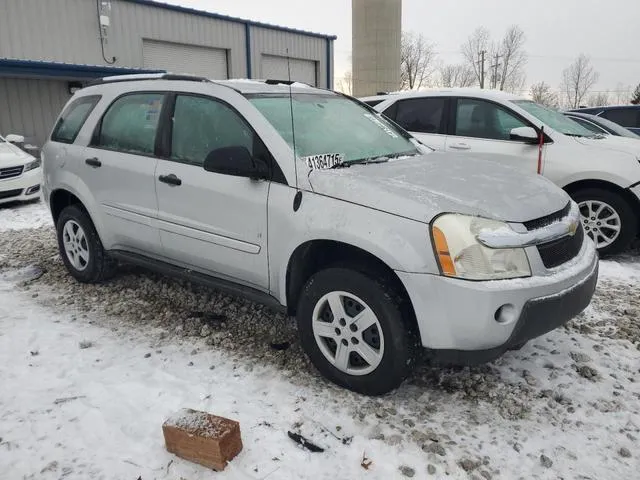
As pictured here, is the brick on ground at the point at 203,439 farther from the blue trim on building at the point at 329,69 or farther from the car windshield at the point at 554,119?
the blue trim on building at the point at 329,69

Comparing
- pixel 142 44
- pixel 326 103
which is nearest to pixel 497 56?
pixel 142 44

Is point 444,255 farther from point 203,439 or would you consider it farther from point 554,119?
point 554,119

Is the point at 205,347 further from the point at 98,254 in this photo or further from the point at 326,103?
the point at 326,103

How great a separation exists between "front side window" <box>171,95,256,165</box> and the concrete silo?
23649 mm

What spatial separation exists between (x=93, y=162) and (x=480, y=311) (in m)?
3.36

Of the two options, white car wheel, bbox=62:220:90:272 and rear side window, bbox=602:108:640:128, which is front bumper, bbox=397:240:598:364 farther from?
rear side window, bbox=602:108:640:128

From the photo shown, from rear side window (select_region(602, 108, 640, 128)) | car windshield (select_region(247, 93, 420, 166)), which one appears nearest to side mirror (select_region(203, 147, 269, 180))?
car windshield (select_region(247, 93, 420, 166))

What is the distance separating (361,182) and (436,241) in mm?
581

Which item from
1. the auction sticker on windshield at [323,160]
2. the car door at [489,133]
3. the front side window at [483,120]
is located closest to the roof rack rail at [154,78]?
the auction sticker on windshield at [323,160]

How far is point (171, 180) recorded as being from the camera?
3.65 m

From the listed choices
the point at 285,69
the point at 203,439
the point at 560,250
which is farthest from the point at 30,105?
the point at 560,250

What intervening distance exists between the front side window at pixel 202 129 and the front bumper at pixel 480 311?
152 cm

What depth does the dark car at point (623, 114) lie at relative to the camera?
12125 millimetres

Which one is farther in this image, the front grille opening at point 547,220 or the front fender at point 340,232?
the front grille opening at point 547,220
